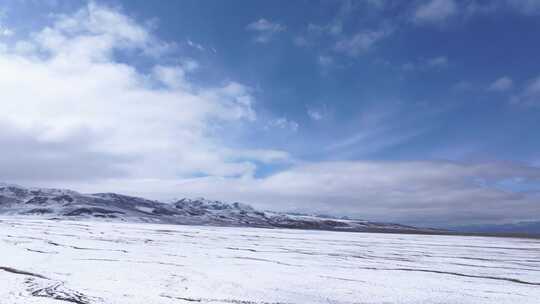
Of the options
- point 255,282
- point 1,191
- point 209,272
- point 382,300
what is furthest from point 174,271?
point 1,191

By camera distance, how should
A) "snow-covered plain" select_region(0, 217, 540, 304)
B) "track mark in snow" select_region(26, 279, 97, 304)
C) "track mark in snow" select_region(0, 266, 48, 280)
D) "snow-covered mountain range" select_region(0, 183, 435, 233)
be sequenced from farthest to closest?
"snow-covered mountain range" select_region(0, 183, 435, 233) < "track mark in snow" select_region(0, 266, 48, 280) < "snow-covered plain" select_region(0, 217, 540, 304) < "track mark in snow" select_region(26, 279, 97, 304)

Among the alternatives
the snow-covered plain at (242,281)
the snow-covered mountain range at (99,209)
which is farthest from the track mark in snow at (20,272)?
the snow-covered mountain range at (99,209)

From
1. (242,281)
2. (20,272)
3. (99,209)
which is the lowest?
(20,272)

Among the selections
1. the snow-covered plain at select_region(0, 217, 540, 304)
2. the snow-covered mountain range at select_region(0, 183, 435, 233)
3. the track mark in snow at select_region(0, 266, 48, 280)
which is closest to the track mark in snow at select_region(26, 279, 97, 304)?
the snow-covered plain at select_region(0, 217, 540, 304)

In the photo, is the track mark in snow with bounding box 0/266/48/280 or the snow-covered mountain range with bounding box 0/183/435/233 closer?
the track mark in snow with bounding box 0/266/48/280

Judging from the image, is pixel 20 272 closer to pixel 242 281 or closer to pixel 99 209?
pixel 242 281

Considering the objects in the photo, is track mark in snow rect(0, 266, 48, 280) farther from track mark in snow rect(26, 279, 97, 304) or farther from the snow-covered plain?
track mark in snow rect(26, 279, 97, 304)

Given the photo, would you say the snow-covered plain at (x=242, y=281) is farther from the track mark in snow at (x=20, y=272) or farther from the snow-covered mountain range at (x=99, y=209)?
the snow-covered mountain range at (x=99, y=209)

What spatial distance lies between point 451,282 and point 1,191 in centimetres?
17313

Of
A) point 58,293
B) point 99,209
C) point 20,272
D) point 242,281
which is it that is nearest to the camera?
point 58,293

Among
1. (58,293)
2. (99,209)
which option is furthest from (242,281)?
(99,209)

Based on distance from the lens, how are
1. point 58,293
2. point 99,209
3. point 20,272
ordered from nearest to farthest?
point 58,293 < point 20,272 < point 99,209

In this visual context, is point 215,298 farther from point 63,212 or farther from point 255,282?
point 63,212

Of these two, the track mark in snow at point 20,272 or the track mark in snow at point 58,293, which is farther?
the track mark in snow at point 20,272
